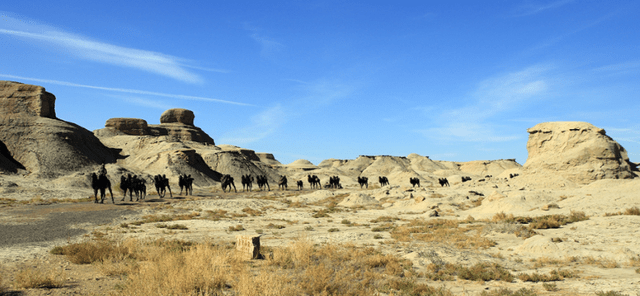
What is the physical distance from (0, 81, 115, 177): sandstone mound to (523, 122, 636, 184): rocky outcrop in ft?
241

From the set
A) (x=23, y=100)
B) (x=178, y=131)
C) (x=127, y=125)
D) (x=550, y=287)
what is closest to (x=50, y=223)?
(x=550, y=287)

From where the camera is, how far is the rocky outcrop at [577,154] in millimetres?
32844

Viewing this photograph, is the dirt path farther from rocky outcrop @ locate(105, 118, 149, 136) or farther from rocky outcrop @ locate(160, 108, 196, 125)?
rocky outcrop @ locate(160, 108, 196, 125)

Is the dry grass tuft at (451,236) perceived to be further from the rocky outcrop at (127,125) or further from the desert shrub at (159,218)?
the rocky outcrop at (127,125)

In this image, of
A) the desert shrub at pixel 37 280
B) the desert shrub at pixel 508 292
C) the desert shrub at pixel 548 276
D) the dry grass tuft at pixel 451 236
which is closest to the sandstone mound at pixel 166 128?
the dry grass tuft at pixel 451 236

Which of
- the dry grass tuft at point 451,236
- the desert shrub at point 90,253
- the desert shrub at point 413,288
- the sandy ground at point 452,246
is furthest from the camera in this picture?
the dry grass tuft at point 451,236

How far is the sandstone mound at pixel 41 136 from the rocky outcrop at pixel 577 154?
7332 cm

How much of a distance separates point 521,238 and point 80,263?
16.5 metres

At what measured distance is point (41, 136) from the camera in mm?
68375

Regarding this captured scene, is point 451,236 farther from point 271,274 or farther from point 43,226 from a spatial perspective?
point 43,226

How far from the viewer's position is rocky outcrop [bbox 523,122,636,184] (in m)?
32.8

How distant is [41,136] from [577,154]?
86.8 metres

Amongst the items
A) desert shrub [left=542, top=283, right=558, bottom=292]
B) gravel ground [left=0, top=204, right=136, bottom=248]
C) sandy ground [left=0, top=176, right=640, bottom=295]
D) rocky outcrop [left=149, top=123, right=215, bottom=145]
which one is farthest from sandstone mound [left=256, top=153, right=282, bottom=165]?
desert shrub [left=542, top=283, right=558, bottom=292]

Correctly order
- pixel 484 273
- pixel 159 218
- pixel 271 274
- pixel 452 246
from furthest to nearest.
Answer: pixel 159 218 → pixel 452 246 → pixel 484 273 → pixel 271 274
